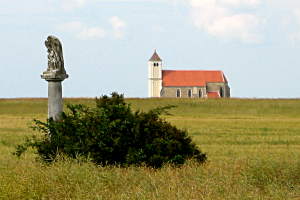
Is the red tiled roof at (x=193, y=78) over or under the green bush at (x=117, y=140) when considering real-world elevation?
over

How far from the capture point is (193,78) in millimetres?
137625

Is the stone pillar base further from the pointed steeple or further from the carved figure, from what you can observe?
the pointed steeple

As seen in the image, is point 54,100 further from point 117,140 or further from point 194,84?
point 194,84

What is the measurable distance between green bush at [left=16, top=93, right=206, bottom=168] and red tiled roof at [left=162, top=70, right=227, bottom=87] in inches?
4797

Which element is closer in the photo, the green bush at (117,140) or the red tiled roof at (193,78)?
the green bush at (117,140)

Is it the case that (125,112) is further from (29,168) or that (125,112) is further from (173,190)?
(173,190)

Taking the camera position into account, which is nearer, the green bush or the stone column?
the green bush

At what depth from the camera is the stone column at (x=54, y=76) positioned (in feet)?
52.5

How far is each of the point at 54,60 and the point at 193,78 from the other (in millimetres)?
121814

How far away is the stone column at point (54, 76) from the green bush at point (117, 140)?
104 centimetres

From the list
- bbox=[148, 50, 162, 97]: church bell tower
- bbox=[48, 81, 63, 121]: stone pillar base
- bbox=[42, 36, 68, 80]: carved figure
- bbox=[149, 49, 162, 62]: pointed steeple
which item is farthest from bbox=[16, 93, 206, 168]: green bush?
bbox=[149, 49, 162, 62]: pointed steeple

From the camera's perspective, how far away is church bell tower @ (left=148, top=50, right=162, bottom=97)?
148 metres

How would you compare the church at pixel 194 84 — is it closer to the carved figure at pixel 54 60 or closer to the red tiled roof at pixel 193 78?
the red tiled roof at pixel 193 78

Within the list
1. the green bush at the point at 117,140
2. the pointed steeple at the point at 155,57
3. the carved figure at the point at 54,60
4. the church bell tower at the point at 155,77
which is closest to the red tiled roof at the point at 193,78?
the church bell tower at the point at 155,77
